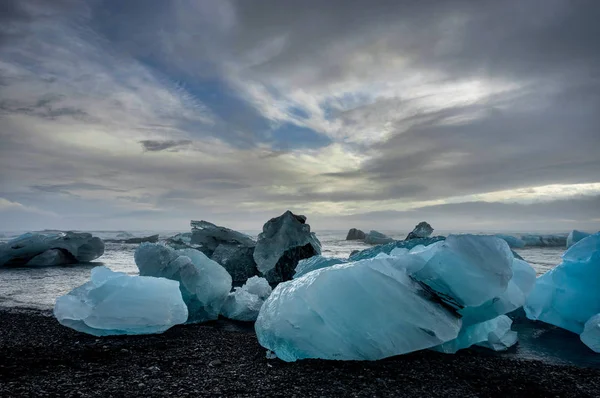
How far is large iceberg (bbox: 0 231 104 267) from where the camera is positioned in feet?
50.3

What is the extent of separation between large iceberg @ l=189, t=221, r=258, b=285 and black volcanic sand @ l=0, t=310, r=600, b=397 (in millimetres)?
6898

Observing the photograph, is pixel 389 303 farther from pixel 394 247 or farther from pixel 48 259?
pixel 48 259

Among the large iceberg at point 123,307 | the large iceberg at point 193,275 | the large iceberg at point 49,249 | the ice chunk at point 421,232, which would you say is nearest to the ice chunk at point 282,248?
the ice chunk at point 421,232

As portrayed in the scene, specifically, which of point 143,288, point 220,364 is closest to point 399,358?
point 220,364

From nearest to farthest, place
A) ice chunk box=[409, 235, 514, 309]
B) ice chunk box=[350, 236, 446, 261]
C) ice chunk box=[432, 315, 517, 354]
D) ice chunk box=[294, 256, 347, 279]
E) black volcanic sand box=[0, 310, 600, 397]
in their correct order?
1. black volcanic sand box=[0, 310, 600, 397]
2. ice chunk box=[409, 235, 514, 309]
3. ice chunk box=[432, 315, 517, 354]
4. ice chunk box=[294, 256, 347, 279]
5. ice chunk box=[350, 236, 446, 261]

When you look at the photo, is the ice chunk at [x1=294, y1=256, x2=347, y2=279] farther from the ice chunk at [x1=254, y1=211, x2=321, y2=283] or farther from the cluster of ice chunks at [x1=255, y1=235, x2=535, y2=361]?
the ice chunk at [x1=254, y1=211, x2=321, y2=283]

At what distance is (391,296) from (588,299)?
12.7ft

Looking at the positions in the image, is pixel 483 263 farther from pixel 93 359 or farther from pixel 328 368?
pixel 93 359

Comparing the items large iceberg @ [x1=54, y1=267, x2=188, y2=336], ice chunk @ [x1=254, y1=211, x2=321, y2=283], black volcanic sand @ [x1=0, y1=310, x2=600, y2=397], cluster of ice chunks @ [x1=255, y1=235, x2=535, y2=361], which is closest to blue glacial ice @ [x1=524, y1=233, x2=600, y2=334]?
cluster of ice chunks @ [x1=255, y1=235, x2=535, y2=361]

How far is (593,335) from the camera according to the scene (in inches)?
204

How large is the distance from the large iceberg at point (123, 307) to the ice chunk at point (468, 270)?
347 cm

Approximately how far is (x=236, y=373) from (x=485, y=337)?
339cm

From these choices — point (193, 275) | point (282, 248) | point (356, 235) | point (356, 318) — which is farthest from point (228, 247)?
point (356, 235)

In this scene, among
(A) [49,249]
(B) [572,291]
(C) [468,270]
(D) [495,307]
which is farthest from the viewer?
(A) [49,249]
